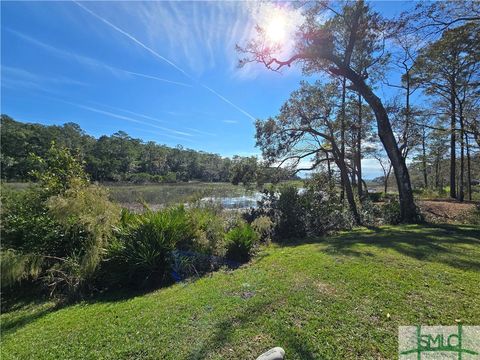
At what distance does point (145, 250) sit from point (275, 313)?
130 inches

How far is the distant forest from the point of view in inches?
1764

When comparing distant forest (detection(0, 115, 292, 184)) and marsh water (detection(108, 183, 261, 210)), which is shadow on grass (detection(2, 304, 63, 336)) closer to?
marsh water (detection(108, 183, 261, 210))

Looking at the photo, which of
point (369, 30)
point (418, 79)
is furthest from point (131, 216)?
point (418, 79)

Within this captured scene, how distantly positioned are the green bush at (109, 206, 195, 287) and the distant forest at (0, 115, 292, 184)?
2466cm

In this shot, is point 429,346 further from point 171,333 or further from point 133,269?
point 133,269

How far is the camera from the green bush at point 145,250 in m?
5.61

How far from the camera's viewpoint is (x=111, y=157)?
65.9 m

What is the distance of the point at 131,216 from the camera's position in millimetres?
6723

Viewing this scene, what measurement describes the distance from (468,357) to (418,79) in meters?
14.4

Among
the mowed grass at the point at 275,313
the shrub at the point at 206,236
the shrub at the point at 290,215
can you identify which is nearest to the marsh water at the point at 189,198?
the shrub at the point at 206,236

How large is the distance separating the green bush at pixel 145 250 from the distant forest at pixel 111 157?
971 inches

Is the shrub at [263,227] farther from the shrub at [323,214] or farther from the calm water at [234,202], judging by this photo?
the calm water at [234,202]

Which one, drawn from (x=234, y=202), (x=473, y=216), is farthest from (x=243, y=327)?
(x=234, y=202)

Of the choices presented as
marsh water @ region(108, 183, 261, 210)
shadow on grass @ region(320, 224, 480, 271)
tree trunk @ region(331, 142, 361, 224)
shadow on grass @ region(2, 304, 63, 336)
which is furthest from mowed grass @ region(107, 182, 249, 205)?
shadow on grass @ region(320, 224, 480, 271)
